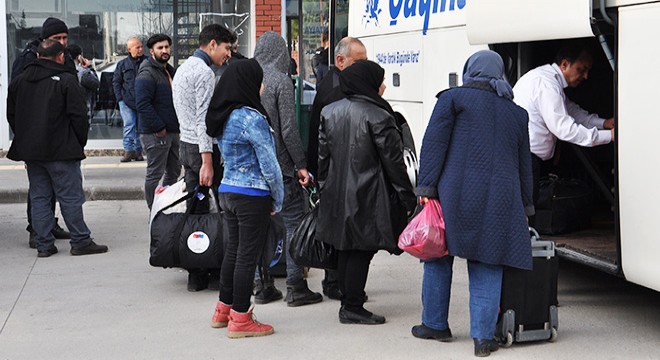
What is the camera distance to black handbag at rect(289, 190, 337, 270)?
7156mm

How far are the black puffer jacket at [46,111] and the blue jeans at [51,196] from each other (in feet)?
0.59

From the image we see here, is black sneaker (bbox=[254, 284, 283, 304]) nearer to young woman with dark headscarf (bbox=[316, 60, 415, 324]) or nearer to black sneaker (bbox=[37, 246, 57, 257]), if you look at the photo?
young woman with dark headscarf (bbox=[316, 60, 415, 324])

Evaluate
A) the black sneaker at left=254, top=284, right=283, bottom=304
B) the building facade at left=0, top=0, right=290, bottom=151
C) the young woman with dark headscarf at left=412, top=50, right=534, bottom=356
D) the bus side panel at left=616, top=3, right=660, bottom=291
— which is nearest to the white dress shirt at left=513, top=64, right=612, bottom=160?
the bus side panel at left=616, top=3, right=660, bottom=291

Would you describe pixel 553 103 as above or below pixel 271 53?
below

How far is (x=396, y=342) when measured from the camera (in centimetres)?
667

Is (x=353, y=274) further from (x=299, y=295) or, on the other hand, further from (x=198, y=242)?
(x=198, y=242)

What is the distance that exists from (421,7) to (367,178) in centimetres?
334

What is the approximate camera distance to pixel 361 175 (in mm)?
6770

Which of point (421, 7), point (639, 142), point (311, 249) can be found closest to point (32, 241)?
point (311, 249)

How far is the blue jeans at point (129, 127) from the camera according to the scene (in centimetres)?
1576

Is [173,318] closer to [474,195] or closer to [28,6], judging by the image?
[474,195]

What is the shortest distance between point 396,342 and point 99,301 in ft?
7.70

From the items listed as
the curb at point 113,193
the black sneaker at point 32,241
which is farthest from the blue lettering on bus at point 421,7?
the curb at point 113,193

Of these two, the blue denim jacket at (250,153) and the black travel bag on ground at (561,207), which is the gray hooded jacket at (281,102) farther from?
the black travel bag on ground at (561,207)
